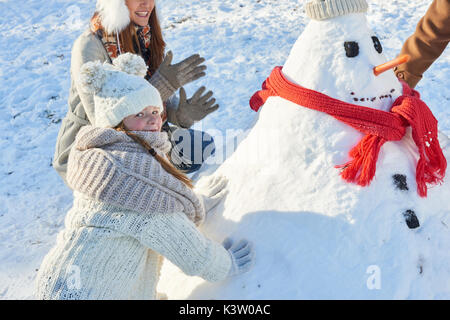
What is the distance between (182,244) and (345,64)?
0.97 metres

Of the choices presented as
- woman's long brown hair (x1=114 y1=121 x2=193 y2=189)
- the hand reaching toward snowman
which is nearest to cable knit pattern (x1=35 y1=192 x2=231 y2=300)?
woman's long brown hair (x1=114 y1=121 x2=193 y2=189)

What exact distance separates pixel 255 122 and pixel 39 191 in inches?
81.2

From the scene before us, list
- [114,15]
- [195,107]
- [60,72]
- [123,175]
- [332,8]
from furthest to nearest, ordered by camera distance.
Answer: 1. [60,72]
2. [195,107]
3. [114,15]
4. [332,8]
5. [123,175]

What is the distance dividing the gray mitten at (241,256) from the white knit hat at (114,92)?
645mm

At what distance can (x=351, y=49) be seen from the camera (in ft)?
5.44

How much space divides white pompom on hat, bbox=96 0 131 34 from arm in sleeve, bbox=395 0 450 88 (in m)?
1.67

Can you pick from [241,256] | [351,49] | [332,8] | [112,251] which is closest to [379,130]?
[351,49]

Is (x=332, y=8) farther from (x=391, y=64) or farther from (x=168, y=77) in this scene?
(x=168, y=77)

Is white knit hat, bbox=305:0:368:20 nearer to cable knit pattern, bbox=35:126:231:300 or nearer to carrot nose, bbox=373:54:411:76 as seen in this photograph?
carrot nose, bbox=373:54:411:76

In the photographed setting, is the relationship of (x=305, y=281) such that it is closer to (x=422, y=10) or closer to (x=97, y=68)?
(x=97, y=68)

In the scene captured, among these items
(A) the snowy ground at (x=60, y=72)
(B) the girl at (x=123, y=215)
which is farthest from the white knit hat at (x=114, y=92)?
(A) the snowy ground at (x=60, y=72)

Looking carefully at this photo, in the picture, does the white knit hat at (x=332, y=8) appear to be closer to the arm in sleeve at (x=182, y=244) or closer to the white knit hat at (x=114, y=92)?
the white knit hat at (x=114, y=92)

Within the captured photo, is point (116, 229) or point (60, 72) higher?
point (116, 229)

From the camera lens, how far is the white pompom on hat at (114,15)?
2.02 m
